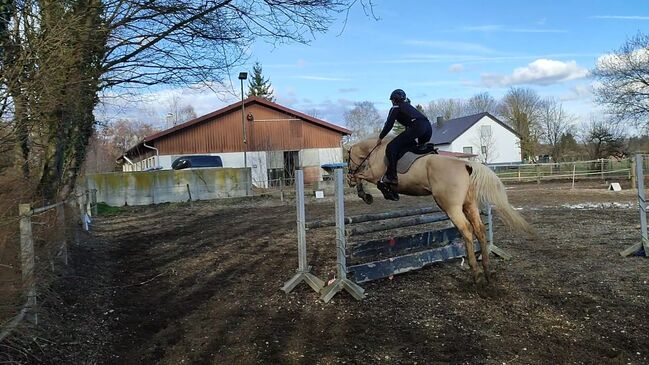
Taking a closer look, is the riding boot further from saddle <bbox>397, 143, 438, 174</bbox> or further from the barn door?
the barn door

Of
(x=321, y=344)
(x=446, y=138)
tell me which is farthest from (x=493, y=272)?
(x=446, y=138)

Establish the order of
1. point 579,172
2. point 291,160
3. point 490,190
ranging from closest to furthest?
1. point 490,190
2. point 579,172
3. point 291,160

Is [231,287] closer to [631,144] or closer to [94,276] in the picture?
[94,276]

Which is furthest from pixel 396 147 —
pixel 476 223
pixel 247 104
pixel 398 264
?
pixel 247 104

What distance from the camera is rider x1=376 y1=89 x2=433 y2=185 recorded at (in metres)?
6.69

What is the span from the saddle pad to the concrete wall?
18932 mm

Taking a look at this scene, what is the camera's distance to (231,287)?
6898mm

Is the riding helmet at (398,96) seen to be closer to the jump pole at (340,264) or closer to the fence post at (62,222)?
the jump pole at (340,264)

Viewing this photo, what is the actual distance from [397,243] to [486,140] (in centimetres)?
5845

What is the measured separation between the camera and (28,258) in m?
4.55

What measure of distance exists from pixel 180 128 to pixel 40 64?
32592 millimetres

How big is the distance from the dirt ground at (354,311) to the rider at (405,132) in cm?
159

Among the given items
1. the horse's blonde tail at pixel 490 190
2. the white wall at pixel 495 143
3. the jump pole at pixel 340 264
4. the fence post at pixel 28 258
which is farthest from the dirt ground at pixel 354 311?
the white wall at pixel 495 143

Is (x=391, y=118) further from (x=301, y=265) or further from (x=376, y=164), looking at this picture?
(x=301, y=265)
